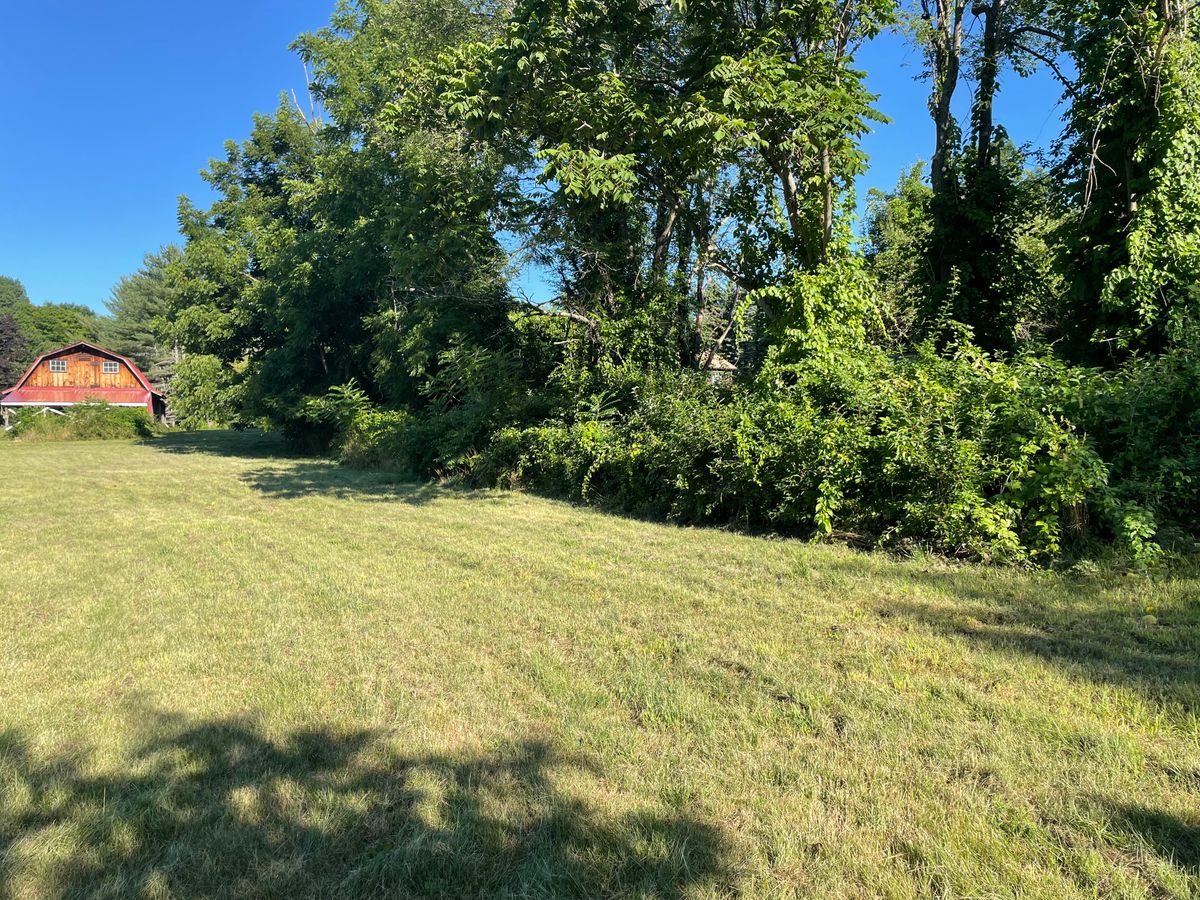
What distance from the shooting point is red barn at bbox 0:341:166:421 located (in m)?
45.2

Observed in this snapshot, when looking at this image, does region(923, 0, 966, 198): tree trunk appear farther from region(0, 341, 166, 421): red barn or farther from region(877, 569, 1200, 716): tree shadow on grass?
region(0, 341, 166, 421): red barn

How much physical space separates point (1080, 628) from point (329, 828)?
15.1ft

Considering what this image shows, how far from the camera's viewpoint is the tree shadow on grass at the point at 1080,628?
3.75 m

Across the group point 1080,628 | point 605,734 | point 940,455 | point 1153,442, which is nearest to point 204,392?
point 940,455

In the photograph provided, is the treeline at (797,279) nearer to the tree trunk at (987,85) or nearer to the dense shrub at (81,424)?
the tree trunk at (987,85)

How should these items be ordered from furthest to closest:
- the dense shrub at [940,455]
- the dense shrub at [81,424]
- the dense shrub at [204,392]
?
the dense shrub at [81,424], the dense shrub at [204,392], the dense shrub at [940,455]

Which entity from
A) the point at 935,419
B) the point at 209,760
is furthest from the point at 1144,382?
the point at 209,760

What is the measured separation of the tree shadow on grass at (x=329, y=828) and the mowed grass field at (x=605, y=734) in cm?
1

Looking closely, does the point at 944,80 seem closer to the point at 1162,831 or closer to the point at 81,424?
the point at 1162,831

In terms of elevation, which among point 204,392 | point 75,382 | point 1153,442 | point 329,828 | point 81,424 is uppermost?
point 75,382

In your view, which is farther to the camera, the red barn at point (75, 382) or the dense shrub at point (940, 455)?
the red barn at point (75, 382)

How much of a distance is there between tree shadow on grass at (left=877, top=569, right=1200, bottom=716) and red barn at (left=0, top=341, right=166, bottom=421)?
5208 cm

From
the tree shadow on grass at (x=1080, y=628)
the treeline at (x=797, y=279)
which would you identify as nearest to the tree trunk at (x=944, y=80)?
the treeline at (x=797, y=279)

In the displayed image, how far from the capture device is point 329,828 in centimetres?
265
